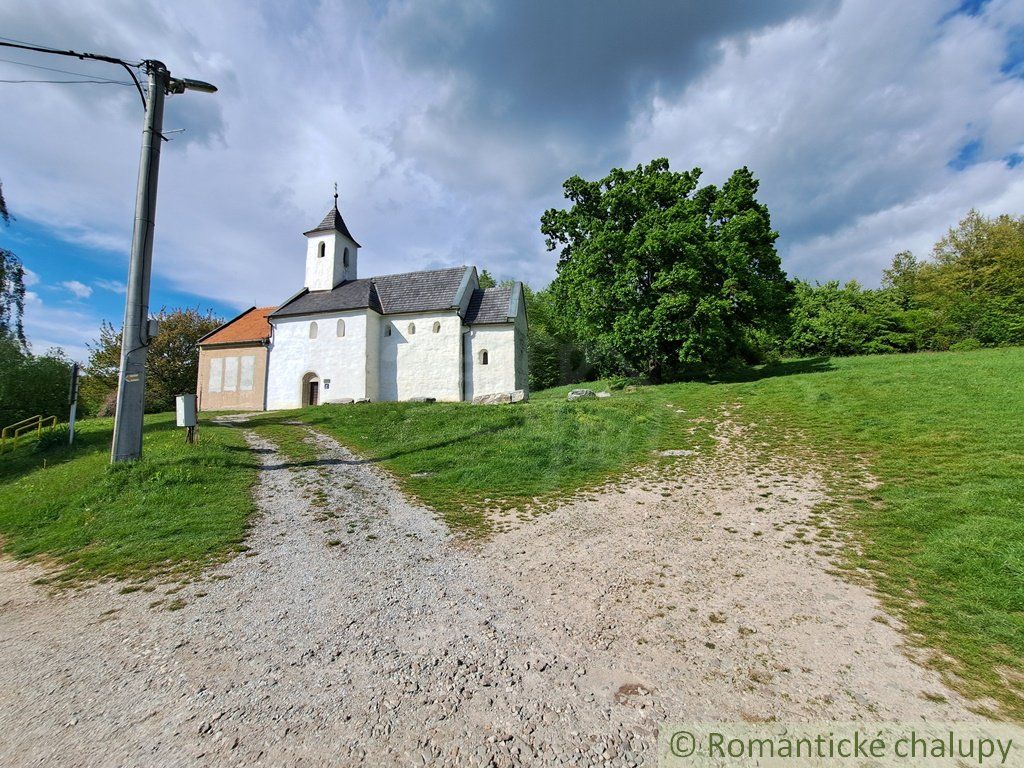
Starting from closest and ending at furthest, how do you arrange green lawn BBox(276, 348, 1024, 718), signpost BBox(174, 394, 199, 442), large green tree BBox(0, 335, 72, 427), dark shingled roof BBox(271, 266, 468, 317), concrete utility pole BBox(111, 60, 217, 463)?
green lawn BBox(276, 348, 1024, 718) < concrete utility pole BBox(111, 60, 217, 463) < signpost BBox(174, 394, 199, 442) < large green tree BBox(0, 335, 72, 427) < dark shingled roof BBox(271, 266, 468, 317)

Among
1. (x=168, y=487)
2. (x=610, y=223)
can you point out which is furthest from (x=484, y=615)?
(x=610, y=223)

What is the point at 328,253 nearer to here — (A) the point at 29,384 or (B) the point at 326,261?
(B) the point at 326,261

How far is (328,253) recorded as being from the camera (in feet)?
98.9

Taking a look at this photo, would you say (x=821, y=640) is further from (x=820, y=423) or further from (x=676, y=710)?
(x=820, y=423)

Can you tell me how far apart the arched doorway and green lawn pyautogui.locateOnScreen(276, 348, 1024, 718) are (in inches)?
214

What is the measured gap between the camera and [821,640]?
12.7 ft

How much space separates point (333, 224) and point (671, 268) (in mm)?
23406

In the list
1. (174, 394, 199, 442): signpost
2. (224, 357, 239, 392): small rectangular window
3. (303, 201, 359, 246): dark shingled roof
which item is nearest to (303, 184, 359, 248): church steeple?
(303, 201, 359, 246): dark shingled roof

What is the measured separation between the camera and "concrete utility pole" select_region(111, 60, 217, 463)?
10002 mm

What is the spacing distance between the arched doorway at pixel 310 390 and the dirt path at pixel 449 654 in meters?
22.5

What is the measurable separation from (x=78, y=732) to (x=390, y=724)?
221 cm

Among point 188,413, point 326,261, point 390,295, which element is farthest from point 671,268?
point 326,261

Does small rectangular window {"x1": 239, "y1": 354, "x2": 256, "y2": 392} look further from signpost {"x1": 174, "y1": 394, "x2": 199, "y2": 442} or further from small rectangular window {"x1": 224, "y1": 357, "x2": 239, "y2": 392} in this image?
signpost {"x1": 174, "y1": 394, "x2": 199, "y2": 442}

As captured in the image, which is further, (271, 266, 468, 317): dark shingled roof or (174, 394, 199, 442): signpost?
(271, 266, 468, 317): dark shingled roof
